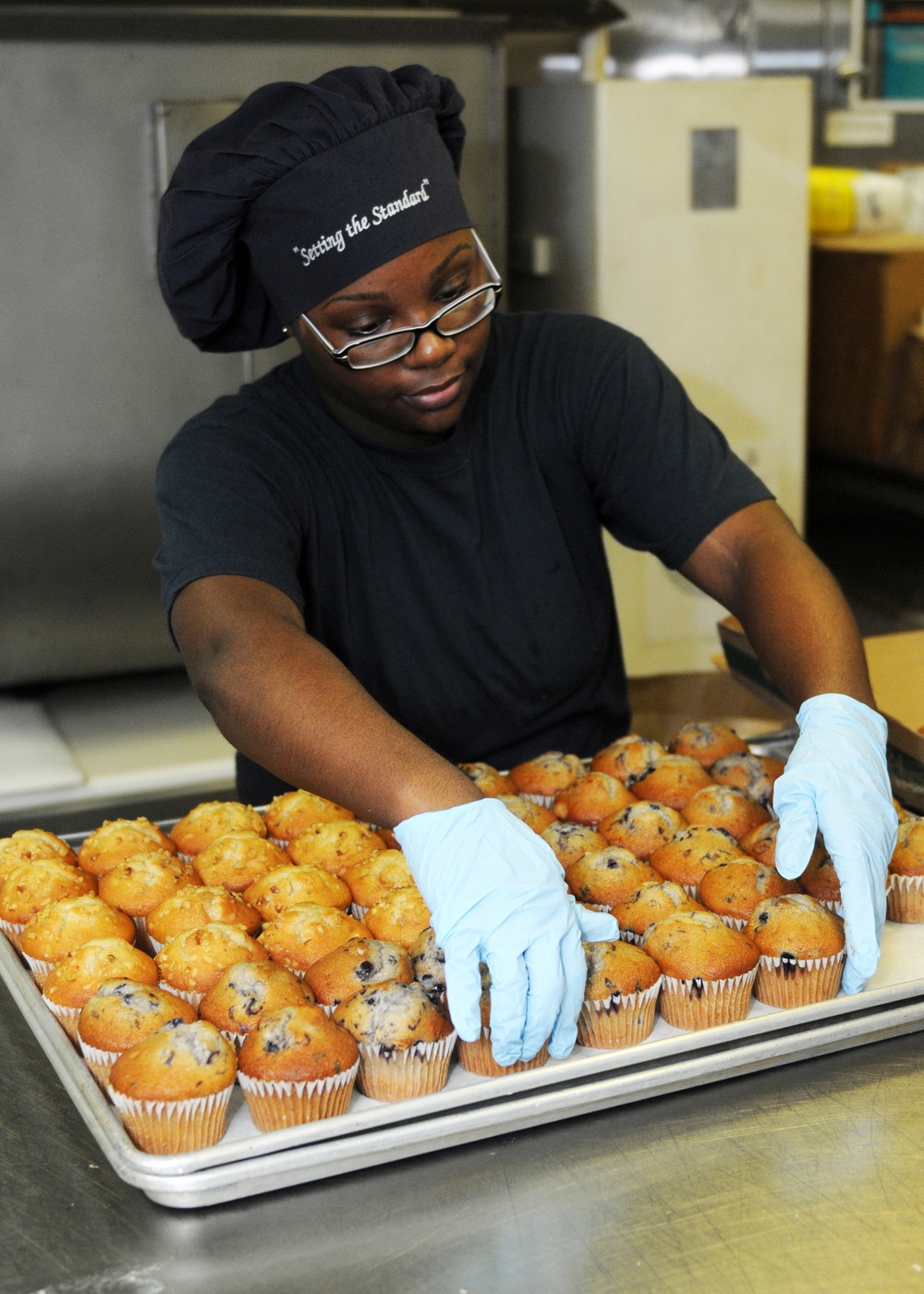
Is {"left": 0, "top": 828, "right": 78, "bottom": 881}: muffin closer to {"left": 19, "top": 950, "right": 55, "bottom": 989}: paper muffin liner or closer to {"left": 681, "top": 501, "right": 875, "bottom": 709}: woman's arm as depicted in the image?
{"left": 19, "top": 950, "right": 55, "bottom": 989}: paper muffin liner

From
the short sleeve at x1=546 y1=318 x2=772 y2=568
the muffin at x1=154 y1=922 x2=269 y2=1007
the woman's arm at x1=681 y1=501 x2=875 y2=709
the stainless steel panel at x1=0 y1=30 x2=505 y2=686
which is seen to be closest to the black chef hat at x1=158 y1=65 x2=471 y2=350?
the short sleeve at x1=546 y1=318 x2=772 y2=568

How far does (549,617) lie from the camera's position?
1.93 metres

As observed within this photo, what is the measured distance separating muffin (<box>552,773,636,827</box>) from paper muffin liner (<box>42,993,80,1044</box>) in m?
0.60

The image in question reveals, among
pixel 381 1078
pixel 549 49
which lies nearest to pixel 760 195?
pixel 549 49

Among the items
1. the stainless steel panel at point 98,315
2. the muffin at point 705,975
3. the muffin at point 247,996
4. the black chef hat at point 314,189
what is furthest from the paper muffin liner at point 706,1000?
the stainless steel panel at point 98,315

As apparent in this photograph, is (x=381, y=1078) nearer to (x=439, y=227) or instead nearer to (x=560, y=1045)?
(x=560, y=1045)

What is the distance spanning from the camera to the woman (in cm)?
123

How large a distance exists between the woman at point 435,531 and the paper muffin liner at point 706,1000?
0.08 meters

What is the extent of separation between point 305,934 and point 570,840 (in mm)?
313

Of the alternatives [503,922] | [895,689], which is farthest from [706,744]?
[503,922]

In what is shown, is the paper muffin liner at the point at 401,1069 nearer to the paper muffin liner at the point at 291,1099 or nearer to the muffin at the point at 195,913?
the paper muffin liner at the point at 291,1099

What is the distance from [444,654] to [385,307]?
530 millimetres

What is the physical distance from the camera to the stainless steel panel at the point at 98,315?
9.62 feet

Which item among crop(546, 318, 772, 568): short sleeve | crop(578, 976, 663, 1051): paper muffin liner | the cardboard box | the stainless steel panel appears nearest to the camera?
crop(578, 976, 663, 1051): paper muffin liner
